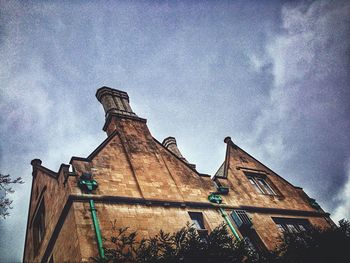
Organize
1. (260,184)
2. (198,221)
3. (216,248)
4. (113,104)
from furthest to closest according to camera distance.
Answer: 1. (260,184)
2. (113,104)
3. (198,221)
4. (216,248)

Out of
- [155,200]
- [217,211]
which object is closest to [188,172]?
[217,211]

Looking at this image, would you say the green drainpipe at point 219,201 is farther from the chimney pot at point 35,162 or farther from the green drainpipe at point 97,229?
the chimney pot at point 35,162

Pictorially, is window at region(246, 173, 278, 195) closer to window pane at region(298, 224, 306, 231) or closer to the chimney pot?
window pane at region(298, 224, 306, 231)

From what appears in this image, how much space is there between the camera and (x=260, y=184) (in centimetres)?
1697

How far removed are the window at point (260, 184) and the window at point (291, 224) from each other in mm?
2019

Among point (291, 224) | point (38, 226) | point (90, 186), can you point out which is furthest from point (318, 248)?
point (38, 226)

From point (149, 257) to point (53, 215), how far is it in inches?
221

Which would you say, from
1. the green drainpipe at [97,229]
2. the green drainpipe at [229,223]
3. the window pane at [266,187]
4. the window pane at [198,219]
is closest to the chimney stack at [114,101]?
the window pane at [198,219]

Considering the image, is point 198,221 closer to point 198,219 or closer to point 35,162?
point 198,219

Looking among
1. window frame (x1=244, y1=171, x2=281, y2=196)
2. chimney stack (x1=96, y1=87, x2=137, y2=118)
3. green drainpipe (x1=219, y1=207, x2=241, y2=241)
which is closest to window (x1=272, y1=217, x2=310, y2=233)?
window frame (x1=244, y1=171, x2=281, y2=196)

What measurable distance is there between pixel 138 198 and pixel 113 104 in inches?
281

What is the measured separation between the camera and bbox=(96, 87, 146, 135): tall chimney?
49.7ft

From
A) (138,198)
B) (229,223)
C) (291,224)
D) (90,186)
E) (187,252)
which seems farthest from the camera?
(291,224)

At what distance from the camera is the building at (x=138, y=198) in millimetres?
9344
